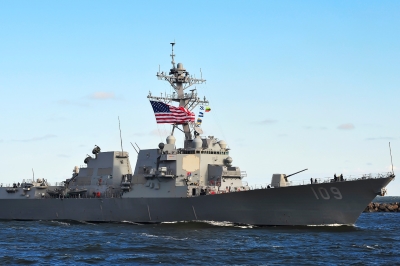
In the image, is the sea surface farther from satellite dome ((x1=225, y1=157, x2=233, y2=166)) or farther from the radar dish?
the radar dish

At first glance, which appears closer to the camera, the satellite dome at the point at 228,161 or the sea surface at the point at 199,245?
the sea surface at the point at 199,245

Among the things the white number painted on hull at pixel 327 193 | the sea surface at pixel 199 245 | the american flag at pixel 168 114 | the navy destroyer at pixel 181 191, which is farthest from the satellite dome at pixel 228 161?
the white number painted on hull at pixel 327 193

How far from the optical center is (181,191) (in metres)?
29.8

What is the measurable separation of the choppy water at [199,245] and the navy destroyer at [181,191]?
0.77 metres

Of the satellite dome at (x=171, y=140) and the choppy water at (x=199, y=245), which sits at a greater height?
the satellite dome at (x=171, y=140)

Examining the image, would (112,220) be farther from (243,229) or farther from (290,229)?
(290,229)

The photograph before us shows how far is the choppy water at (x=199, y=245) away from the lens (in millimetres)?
19922

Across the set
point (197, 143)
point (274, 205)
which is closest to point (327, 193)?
A: point (274, 205)

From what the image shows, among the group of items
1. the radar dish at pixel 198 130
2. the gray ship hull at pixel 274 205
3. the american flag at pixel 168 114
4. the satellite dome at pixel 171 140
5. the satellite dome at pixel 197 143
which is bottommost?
the gray ship hull at pixel 274 205

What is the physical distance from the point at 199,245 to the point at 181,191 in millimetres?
7064

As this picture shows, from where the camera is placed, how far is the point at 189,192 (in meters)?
29.6

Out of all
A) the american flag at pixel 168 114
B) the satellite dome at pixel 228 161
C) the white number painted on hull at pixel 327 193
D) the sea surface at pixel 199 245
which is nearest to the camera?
the sea surface at pixel 199 245

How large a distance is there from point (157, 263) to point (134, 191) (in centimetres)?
1287

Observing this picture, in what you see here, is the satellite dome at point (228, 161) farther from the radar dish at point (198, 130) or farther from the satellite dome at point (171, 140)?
the satellite dome at point (171, 140)
